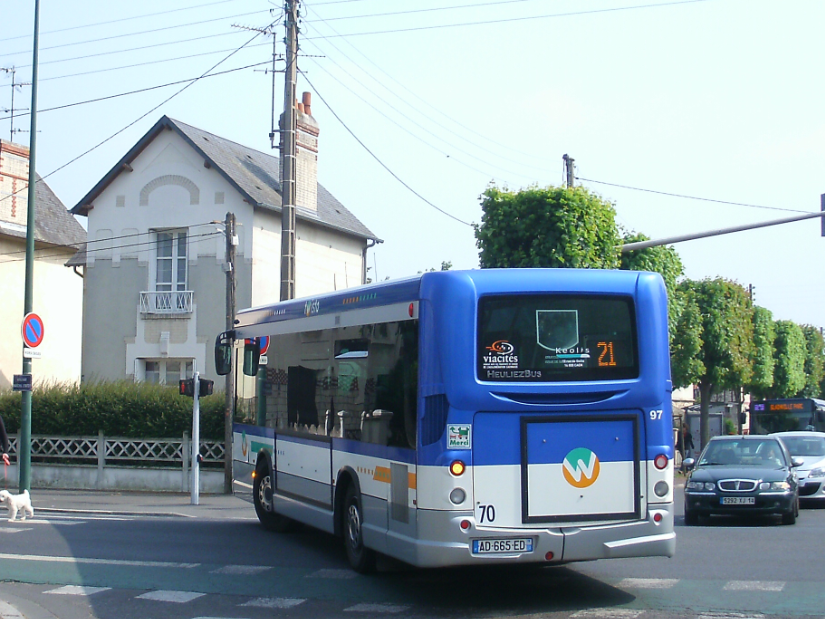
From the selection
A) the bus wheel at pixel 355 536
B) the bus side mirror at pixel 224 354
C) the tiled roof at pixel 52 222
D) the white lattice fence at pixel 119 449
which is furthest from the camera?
the tiled roof at pixel 52 222

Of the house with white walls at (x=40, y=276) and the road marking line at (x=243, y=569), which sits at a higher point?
the house with white walls at (x=40, y=276)

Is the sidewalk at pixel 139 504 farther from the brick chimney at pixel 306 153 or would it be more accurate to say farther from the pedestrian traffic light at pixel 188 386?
the brick chimney at pixel 306 153

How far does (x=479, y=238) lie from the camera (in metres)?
23.0

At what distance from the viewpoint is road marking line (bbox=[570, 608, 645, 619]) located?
26.9 feet

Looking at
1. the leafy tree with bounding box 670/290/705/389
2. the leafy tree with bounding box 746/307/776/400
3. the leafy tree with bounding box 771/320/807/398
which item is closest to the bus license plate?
the leafy tree with bounding box 670/290/705/389

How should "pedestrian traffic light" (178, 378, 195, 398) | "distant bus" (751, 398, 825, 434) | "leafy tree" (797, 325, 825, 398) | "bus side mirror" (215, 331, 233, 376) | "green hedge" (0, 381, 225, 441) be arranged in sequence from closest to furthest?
→ "bus side mirror" (215, 331, 233, 376) → "pedestrian traffic light" (178, 378, 195, 398) → "green hedge" (0, 381, 225, 441) → "distant bus" (751, 398, 825, 434) → "leafy tree" (797, 325, 825, 398)

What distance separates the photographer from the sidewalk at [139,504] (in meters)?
19.0

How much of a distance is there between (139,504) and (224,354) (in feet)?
23.5

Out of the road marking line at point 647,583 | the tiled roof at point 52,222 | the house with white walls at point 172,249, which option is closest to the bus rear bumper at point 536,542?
the road marking line at point 647,583

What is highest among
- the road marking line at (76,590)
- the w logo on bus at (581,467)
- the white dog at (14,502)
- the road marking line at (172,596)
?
the w logo on bus at (581,467)

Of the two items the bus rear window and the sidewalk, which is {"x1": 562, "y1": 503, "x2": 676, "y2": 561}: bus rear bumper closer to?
the bus rear window

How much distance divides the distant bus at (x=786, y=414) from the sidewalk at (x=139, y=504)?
26.0m

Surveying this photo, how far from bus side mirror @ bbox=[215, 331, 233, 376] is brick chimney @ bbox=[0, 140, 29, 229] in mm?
21565

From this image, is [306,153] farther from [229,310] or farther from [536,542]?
[536,542]
